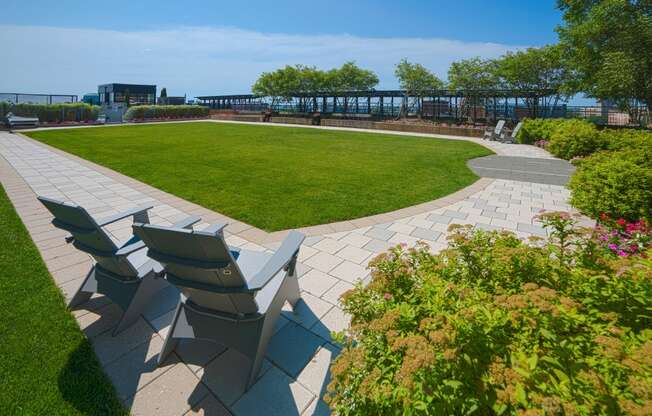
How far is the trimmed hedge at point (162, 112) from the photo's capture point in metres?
34.4

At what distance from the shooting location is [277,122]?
119 ft

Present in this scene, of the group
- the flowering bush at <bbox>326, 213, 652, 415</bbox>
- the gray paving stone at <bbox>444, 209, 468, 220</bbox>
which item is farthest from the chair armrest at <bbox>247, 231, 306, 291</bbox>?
the gray paving stone at <bbox>444, 209, 468, 220</bbox>

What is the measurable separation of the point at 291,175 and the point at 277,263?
702 cm

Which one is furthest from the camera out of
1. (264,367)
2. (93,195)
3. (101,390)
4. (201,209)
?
(93,195)

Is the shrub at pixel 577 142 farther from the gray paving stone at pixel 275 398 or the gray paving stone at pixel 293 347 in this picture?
the gray paving stone at pixel 275 398

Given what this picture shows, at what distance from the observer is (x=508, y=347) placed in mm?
1410

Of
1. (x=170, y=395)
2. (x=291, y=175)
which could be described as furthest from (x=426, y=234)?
(x=291, y=175)

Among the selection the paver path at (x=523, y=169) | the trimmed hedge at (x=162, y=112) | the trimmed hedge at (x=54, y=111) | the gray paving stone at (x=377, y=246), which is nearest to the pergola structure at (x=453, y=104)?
the trimmed hedge at (x=162, y=112)

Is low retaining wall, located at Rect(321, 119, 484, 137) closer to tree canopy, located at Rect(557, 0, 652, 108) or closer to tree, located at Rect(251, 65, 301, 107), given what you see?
tree canopy, located at Rect(557, 0, 652, 108)

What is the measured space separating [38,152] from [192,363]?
52.4 feet

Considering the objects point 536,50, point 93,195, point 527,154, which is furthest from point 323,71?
point 93,195

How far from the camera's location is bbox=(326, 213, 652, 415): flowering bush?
3.72 ft

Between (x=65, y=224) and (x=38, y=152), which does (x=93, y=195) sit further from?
(x=38, y=152)

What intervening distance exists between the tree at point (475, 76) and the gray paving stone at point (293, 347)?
3360cm
